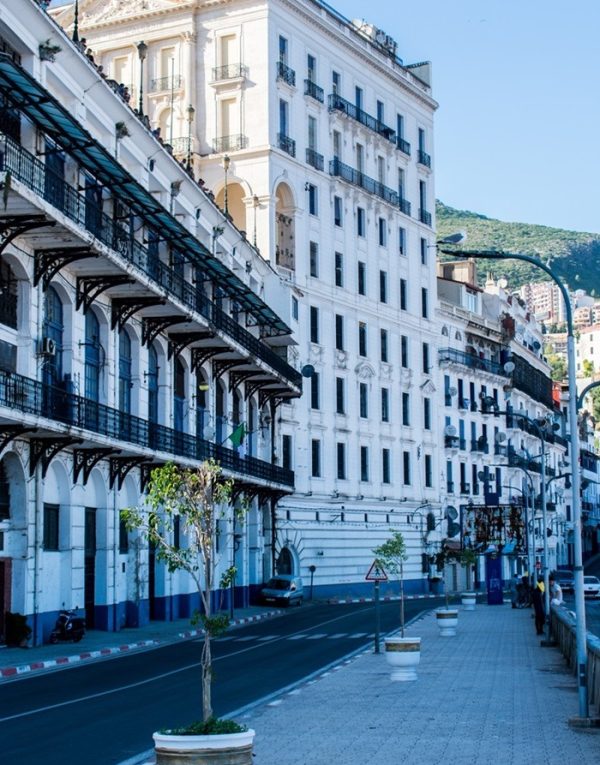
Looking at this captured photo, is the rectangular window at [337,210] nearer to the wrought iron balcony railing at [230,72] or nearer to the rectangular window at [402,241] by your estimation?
the rectangular window at [402,241]

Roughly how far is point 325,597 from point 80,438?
3522cm

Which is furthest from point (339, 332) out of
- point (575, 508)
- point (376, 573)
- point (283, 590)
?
point (575, 508)

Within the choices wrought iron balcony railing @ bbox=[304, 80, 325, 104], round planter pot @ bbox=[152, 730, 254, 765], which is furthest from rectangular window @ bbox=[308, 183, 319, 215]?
round planter pot @ bbox=[152, 730, 254, 765]

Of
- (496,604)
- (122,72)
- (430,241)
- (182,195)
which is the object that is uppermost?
(122,72)

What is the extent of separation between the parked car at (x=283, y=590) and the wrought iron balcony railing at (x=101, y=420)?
7.61 metres

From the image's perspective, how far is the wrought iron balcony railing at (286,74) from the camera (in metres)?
66.0

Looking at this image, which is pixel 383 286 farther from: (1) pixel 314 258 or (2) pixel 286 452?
(2) pixel 286 452

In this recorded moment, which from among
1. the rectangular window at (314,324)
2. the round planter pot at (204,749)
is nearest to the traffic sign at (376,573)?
the round planter pot at (204,749)

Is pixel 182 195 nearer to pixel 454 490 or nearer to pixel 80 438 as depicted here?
pixel 80 438

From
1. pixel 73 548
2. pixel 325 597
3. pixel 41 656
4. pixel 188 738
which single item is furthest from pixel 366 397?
pixel 188 738

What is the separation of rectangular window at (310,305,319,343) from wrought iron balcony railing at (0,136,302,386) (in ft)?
46.3

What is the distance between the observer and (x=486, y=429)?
90.1 metres

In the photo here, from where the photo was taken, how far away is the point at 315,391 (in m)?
68.2

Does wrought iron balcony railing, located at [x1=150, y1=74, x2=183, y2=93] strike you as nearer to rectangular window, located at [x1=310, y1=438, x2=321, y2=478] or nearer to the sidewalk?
rectangular window, located at [x1=310, y1=438, x2=321, y2=478]
